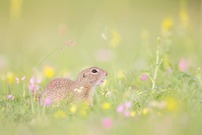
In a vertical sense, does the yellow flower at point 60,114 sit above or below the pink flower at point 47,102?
below

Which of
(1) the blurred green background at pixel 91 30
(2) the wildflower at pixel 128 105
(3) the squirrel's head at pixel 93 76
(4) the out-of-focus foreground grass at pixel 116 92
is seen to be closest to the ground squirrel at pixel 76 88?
(3) the squirrel's head at pixel 93 76

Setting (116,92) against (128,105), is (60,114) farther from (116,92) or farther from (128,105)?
(116,92)

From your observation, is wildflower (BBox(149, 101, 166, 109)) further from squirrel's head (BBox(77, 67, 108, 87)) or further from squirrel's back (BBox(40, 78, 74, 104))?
squirrel's head (BBox(77, 67, 108, 87))

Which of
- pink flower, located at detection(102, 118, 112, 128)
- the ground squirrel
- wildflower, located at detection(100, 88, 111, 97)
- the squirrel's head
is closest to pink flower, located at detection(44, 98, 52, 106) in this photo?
the ground squirrel

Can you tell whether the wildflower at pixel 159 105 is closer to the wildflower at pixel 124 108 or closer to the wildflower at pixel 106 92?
the wildflower at pixel 124 108

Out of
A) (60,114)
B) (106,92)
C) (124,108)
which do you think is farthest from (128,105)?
(106,92)
